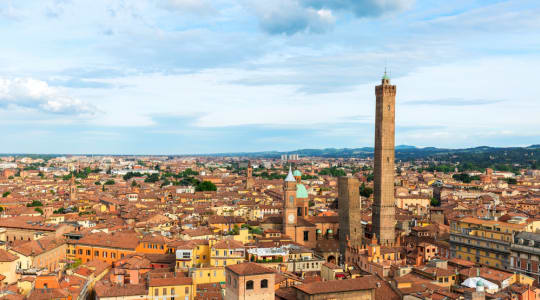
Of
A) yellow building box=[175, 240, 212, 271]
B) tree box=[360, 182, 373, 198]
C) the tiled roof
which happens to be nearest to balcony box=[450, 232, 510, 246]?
the tiled roof

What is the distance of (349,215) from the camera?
2205 inches

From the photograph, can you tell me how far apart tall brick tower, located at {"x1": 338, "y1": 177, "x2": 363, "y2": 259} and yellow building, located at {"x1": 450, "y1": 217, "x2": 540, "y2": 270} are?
412 inches

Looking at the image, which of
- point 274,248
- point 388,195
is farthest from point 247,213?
point 274,248

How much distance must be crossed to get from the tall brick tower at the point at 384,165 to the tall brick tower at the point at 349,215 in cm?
249

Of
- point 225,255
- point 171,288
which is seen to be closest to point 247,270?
point 171,288

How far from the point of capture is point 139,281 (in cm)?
4056

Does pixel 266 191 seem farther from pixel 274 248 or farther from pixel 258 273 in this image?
pixel 258 273

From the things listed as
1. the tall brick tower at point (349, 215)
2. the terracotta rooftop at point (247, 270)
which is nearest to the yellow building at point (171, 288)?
the terracotta rooftop at point (247, 270)

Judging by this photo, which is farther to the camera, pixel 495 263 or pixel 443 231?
pixel 443 231

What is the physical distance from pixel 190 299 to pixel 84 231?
26.1 meters

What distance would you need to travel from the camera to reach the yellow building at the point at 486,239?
4366cm

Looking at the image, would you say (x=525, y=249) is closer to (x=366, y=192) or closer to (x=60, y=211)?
(x=60, y=211)

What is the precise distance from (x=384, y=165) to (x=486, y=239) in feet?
51.8

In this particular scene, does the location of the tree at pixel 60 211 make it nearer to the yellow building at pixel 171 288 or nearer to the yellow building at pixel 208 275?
the yellow building at pixel 208 275
